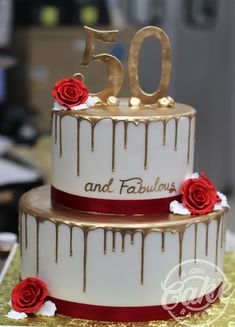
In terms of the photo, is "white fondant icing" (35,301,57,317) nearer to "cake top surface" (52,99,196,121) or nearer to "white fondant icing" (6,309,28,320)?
"white fondant icing" (6,309,28,320)

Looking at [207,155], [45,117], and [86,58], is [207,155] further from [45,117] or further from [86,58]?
[86,58]

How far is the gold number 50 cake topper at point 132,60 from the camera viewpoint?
6.11 feet

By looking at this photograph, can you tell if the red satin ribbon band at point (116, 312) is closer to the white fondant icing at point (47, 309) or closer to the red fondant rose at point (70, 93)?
the white fondant icing at point (47, 309)

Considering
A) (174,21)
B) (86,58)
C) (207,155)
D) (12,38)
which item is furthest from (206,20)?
(86,58)

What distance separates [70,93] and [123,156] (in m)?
0.22

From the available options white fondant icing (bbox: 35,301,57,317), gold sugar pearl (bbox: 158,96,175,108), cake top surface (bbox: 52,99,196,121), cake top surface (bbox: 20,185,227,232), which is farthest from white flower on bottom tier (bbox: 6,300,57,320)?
gold sugar pearl (bbox: 158,96,175,108)

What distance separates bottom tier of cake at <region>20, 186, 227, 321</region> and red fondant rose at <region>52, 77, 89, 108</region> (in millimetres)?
264

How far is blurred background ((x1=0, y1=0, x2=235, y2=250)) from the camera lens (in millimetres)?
4152

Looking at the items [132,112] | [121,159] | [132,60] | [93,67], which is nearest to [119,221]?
[121,159]

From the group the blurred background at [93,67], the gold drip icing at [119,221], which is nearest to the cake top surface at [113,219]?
the gold drip icing at [119,221]

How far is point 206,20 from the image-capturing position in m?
5.45

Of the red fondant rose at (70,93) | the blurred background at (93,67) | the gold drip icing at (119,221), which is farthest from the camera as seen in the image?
the blurred background at (93,67)

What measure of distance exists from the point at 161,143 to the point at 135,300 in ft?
1.22

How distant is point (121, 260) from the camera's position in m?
1.71
